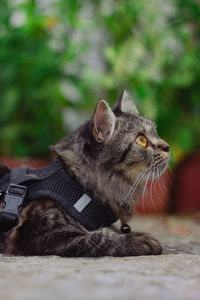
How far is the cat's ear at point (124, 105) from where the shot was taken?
239cm

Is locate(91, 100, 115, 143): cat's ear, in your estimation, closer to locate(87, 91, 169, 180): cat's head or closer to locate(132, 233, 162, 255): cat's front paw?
locate(87, 91, 169, 180): cat's head

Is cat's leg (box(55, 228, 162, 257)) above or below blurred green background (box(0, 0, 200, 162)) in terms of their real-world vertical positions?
below

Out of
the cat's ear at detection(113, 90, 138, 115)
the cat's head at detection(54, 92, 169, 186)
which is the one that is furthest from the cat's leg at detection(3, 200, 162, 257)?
the cat's ear at detection(113, 90, 138, 115)

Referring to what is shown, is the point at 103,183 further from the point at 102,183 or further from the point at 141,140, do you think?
the point at 141,140

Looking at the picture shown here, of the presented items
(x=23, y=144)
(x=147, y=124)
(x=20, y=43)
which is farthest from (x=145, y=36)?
(x=147, y=124)

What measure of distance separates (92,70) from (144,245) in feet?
9.23

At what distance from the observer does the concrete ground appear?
1.26 metres

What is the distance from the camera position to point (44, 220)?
6.61 ft

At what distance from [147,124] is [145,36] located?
246cm

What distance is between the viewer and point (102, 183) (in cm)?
220

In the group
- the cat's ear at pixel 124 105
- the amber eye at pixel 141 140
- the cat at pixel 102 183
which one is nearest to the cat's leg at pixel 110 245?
the cat at pixel 102 183

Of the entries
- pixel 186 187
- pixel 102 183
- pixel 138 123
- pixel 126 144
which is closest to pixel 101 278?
pixel 102 183

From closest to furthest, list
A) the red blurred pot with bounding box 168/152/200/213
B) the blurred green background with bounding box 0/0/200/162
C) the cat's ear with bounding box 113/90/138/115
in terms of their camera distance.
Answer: the cat's ear with bounding box 113/90/138/115
the blurred green background with bounding box 0/0/200/162
the red blurred pot with bounding box 168/152/200/213

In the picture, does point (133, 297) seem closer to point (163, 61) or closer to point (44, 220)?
point (44, 220)
